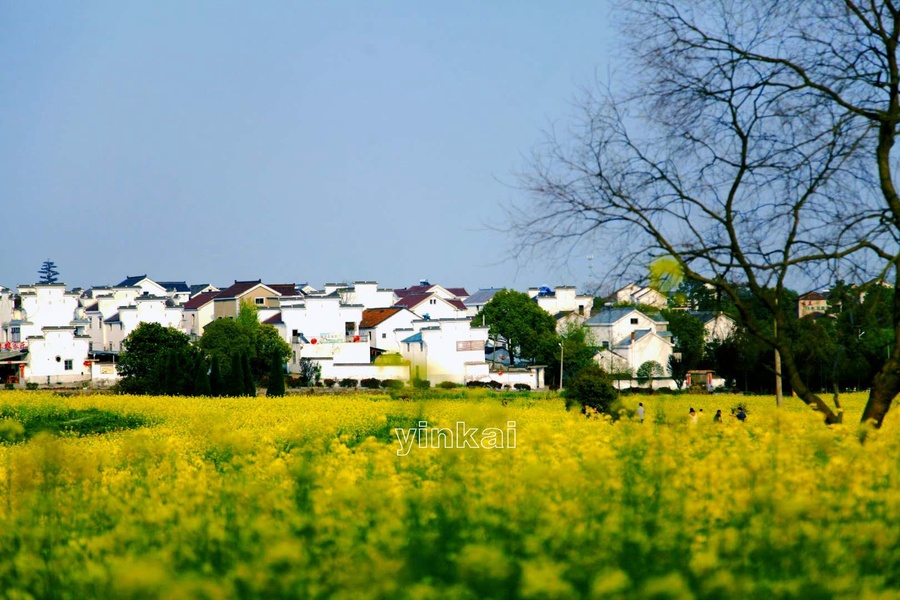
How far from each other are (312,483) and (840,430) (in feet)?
12.0

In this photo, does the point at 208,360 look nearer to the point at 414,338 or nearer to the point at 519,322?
the point at 414,338

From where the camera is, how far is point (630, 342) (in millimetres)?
65312

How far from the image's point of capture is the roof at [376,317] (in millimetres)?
69375

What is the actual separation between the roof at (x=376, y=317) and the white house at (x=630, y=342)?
46.7ft

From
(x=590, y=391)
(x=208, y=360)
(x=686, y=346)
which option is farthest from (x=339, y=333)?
(x=590, y=391)

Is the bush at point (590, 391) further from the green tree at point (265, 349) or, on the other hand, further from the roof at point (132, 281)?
the roof at point (132, 281)

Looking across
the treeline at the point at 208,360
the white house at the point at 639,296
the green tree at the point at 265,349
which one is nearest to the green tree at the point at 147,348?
the treeline at the point at 208,360

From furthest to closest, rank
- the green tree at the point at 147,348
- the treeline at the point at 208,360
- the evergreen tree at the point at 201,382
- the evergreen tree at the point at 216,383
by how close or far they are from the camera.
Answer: the green tree at the point at 147,348
the evergreen tree at the point at 216,383
the treeline at the point at 208,360
the evergreen tree at the point at 201,382

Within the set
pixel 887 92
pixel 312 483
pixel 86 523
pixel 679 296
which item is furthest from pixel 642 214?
pixel 86 523

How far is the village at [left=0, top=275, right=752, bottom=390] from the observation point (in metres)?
60.3

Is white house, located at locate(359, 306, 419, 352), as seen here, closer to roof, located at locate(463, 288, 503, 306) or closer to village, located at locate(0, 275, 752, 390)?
village, located at locate(0, 275, 752, 390)

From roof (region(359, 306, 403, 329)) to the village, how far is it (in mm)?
129

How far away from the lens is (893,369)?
7.48 meters

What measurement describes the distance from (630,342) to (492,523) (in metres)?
62.2
